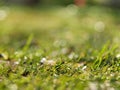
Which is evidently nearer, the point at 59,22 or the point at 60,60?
the point at 60,60

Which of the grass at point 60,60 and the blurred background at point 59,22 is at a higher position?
the grass at point 60,60

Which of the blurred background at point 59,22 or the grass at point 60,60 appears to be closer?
the grass at point 60,60

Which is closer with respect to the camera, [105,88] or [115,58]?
[105,88]

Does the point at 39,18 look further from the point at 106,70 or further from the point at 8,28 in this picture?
the point at 106,70

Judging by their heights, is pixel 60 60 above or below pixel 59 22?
above

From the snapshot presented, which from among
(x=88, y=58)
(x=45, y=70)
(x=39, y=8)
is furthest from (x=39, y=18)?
(x=45, y=70)

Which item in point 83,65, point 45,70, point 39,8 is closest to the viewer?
point 45,70

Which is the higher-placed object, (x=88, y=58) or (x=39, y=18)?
(x=88, y=58)

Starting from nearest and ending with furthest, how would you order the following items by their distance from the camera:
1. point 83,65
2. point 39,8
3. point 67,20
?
point 83,65
point 67,20
point 39,8
